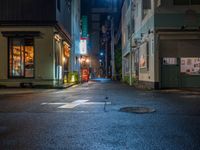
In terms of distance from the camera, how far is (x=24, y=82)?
23.8 metres

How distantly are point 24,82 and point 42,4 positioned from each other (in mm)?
6437

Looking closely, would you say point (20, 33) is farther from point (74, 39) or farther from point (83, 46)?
point (83, 46)

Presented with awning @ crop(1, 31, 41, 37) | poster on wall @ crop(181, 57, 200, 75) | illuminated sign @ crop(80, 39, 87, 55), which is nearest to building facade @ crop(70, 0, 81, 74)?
illuminated sign @ crop(80, 39, 87, 55)

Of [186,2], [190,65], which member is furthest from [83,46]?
[186,2]

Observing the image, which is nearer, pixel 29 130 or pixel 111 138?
pixel 111 138

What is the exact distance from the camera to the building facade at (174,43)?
814 inches

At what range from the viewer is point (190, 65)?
70.3ft

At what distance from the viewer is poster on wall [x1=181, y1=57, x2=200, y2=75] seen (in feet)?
70.4

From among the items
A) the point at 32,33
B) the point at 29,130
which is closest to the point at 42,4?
the point at 32,33

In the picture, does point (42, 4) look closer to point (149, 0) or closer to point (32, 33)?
point (32, 33)

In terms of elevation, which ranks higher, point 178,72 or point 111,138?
point 178,72

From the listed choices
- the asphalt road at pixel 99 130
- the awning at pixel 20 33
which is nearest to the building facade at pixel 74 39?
the awning at pixel 20 33

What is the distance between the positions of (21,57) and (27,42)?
131 cm

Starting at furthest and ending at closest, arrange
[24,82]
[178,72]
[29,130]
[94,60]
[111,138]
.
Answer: [94,60] → [24,82] → [178,72] → [29,130] → [111,138]
